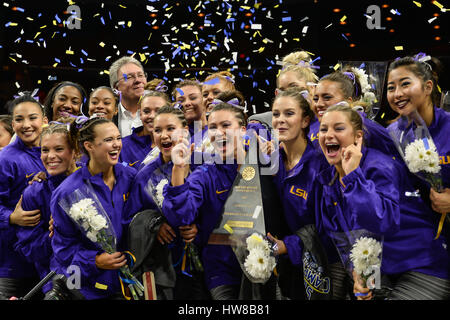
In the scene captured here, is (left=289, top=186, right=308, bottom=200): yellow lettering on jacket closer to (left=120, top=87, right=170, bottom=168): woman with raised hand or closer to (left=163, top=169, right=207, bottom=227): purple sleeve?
(left=163, top=169, right=207, bottom=227): purple sleeve

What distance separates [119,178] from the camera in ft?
10.4

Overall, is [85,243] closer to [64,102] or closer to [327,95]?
[64,102]

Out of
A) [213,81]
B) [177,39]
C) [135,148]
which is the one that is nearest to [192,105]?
[213,81]

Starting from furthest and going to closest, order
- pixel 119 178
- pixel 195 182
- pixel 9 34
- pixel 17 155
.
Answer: pixel 9 34 → pixel 17 155 → pixel 119 178 → pixel 195 182

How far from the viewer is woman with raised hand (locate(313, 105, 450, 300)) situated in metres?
2.55

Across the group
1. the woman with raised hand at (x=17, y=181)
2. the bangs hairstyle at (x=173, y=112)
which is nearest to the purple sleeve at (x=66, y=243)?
the woman with raised hand at (x=17, y=181)

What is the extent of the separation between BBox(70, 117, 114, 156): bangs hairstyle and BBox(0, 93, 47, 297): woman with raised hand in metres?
0.49

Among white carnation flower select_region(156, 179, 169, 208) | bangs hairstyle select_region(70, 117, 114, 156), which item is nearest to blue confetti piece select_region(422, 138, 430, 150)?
white carnation flower select_region(156, 179, 169, 208)

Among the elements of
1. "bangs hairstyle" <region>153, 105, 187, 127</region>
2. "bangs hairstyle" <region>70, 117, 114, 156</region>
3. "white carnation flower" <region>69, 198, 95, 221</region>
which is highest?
"bangs hairstyle" <region>153, 105, 187, 127</region>

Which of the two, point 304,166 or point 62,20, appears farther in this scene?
point 62,20

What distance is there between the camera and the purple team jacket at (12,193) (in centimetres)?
354

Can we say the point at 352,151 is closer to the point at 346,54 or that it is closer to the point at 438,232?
the point at 438,232
